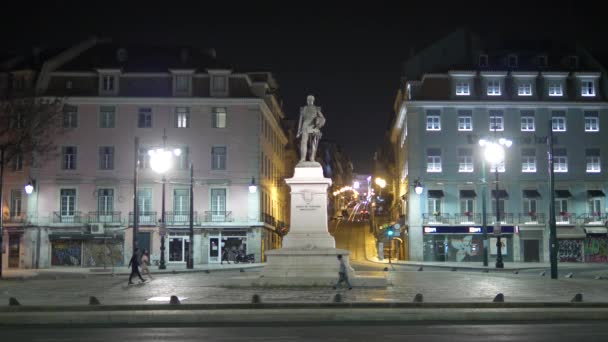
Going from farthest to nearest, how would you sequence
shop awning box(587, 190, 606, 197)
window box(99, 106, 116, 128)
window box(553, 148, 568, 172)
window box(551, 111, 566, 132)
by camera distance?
1. window box(551, 111, 566, 132)
2. window box(553, 148, 568, 172)
3. shop awning box(587, 190, 606, 197)
4. window box(99, 106, 116, 128)

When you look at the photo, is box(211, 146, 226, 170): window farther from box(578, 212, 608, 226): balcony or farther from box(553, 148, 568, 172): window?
box(578, 212, 608, 226): balcony

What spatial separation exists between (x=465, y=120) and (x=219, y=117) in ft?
69.7

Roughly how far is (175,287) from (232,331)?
1312 cm

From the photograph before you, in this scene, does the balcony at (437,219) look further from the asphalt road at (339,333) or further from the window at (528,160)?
the asphalt road at (339,333)

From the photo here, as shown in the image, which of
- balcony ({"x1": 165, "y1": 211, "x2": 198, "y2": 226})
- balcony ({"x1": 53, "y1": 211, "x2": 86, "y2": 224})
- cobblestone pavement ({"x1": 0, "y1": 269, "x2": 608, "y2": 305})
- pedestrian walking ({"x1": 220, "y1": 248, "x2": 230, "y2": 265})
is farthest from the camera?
balcony ({"x1": 53, "y1": 211, "x2": 86, "y2": 224})

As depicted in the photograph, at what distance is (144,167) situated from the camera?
6412 centimetres

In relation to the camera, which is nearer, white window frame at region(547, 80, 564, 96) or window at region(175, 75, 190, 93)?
window at region(175, 75, 190, 93)

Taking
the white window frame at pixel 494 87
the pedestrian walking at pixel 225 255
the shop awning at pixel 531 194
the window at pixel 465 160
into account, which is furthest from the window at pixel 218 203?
the shop awning at pixel 531 194

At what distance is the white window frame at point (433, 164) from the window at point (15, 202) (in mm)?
34405

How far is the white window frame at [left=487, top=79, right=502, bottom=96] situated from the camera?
67625 mm

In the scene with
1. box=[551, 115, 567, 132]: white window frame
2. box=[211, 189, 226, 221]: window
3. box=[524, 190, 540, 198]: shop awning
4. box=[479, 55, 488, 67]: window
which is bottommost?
box=[211, 189, 226, 221]: window

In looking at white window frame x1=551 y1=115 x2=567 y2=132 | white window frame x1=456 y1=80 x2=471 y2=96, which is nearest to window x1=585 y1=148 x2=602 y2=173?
white window frame x1=551 y1=115 x2=567 y2=132

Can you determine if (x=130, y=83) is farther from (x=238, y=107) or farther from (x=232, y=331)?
(x=232, y=331)

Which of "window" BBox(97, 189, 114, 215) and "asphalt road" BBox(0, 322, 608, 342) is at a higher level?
"window" BBox(97, 189, 114, 215)
